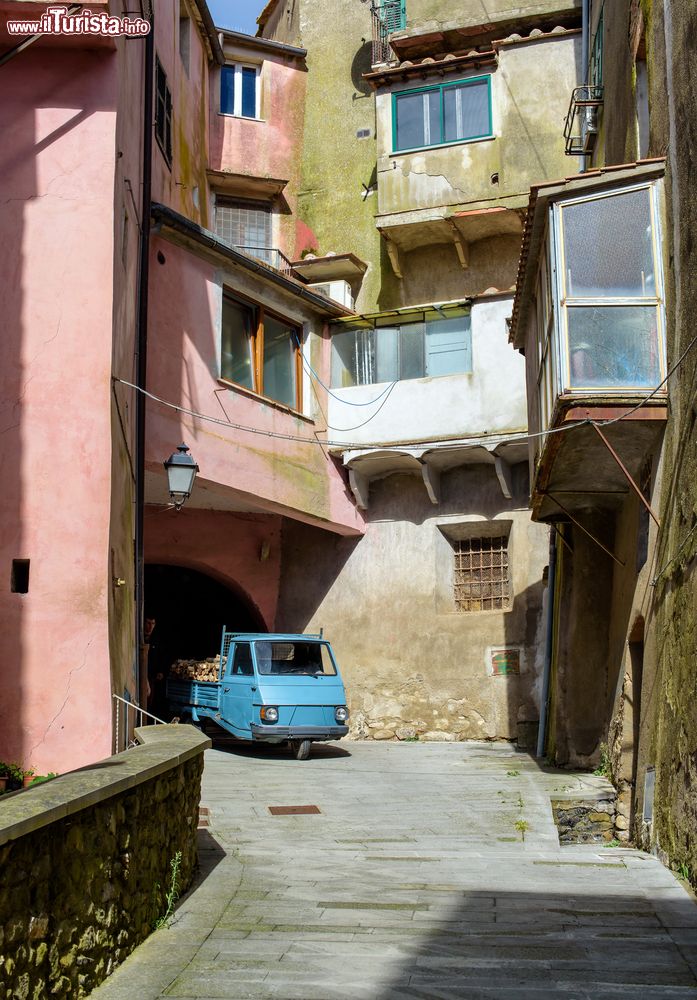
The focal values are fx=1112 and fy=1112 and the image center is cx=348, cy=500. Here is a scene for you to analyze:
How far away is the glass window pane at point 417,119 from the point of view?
20.2 m

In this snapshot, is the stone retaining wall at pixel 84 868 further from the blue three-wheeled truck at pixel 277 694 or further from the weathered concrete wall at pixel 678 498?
the blue three-wheeled truck at pixel 277 694

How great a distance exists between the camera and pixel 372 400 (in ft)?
63.8

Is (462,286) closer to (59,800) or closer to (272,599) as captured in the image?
(272,599)

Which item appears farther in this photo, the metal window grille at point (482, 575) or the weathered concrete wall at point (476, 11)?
the weathered concrete wall at point (476, 11)

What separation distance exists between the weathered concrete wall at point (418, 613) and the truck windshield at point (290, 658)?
2964mm

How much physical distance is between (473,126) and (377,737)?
10986 mm

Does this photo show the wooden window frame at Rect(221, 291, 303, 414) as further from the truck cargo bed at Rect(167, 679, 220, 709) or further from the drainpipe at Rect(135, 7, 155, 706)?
the truck cargo bed at Rect(167, 679, 220, 709)

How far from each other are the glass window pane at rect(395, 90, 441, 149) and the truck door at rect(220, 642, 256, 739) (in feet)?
32.4

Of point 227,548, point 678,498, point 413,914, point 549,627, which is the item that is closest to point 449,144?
point 227,548

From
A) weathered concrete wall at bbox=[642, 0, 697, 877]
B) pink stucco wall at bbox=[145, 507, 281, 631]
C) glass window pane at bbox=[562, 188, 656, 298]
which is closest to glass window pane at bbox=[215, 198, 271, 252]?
Result: pink stucco wall at bbox=[145, 507, 281, 631]

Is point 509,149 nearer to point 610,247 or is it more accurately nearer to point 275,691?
point 610,247

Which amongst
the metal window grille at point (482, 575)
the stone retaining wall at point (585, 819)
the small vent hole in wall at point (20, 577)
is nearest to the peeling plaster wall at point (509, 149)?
the metal window grille at point (482, 575)

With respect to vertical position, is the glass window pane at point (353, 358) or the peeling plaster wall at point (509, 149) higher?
the peeling plaster wall at point (509, 149)

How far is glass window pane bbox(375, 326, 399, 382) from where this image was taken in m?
19.5
